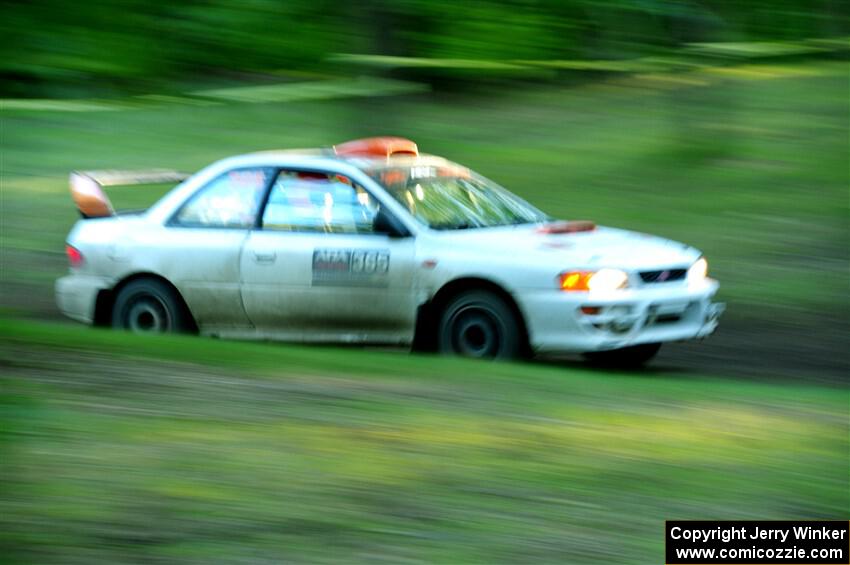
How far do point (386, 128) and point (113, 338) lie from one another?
5.06 metres

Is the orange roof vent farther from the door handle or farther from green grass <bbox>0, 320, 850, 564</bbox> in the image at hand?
green grass <bbox>0, 320, 850, 564</bbox>

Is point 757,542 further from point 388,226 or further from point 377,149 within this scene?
point 377,149

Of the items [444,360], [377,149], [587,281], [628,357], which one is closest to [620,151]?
[377,149]

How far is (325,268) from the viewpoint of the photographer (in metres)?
9.00

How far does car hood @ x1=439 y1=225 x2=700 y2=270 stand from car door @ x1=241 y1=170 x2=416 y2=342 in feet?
1.46

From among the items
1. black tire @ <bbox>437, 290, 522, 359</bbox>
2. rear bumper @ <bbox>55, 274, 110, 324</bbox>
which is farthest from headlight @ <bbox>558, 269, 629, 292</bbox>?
rear bumper @ <bbox>55, 274, 110, 324</bbox>

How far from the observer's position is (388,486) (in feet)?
17.1

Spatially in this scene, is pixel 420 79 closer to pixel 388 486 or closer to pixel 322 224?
pixel 322 224

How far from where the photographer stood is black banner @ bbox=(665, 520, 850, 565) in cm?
473

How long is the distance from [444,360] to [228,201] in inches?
93.4

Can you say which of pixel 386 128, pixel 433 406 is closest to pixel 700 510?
pixel 433 406

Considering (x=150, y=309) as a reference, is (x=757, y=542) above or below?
below

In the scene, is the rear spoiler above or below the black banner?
above

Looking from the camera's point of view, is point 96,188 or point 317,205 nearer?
point 317,205
